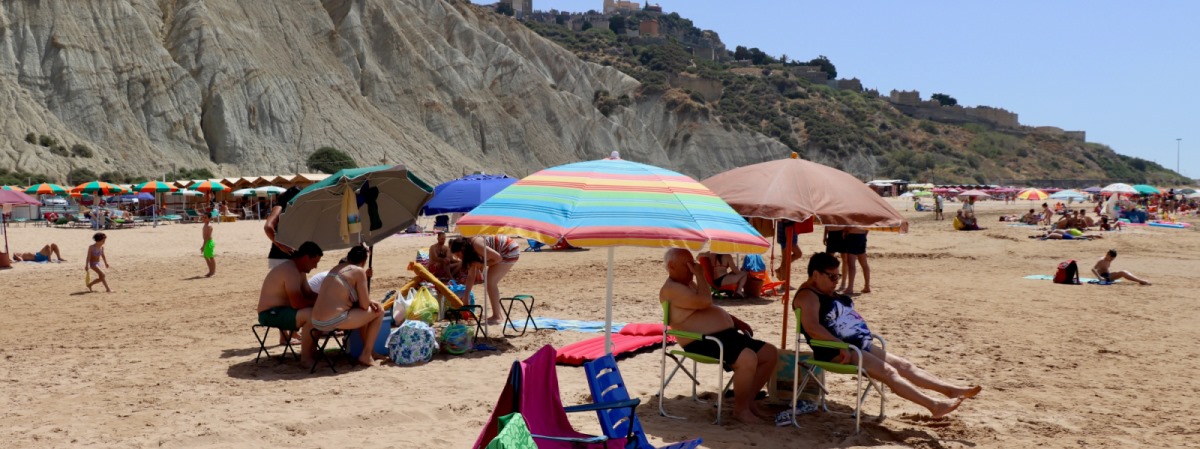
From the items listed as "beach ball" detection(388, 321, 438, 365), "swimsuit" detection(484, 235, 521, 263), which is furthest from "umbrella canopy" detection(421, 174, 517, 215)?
"beach ball" detection(388, 321, 438, 365)

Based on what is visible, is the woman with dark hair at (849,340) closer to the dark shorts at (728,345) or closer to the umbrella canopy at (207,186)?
the dark shorts at (728,345)

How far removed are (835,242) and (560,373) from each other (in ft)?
18.4

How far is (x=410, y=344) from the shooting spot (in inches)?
290

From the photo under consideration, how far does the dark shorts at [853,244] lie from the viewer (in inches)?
458

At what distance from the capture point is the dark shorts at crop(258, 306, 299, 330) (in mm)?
7176

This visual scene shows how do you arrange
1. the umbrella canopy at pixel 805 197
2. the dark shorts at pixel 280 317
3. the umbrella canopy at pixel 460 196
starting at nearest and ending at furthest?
the umbrella canopy at pixel 805 197 → the dark shorts at pixel 280 317 → the umbrella canopy at pixel 460 196

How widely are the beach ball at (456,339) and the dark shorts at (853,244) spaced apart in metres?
5.67

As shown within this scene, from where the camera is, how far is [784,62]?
463ft

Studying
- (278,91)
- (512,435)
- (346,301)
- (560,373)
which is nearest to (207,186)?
(278,91)

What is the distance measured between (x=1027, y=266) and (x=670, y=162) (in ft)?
186

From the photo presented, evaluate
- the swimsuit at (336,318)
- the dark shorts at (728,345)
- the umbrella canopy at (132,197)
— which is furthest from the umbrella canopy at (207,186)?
the dark shorts at (728,345)

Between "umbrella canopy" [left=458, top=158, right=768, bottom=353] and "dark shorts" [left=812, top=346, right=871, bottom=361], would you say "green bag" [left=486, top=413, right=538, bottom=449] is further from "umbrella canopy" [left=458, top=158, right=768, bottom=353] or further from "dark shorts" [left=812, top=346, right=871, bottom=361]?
"dark shorts" [left=812, top=346, right=871, bottom=361]

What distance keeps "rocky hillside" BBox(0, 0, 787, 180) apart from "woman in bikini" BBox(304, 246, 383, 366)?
120ft

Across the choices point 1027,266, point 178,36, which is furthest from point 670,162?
point 1027,266
